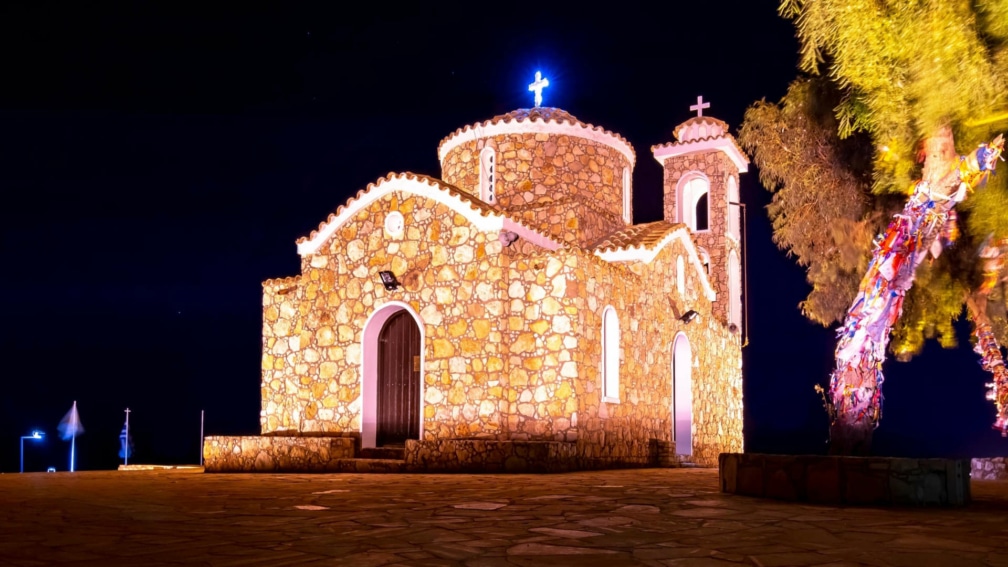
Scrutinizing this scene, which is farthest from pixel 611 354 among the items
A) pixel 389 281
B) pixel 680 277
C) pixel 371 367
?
pixel 371 367

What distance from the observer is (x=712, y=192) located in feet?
71.4

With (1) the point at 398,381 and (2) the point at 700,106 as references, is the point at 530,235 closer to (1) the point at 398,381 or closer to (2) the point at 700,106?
(1) the point at 398,381

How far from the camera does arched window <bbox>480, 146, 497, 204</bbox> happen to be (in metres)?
18.5

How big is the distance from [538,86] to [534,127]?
1.67 m

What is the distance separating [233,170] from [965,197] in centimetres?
2915

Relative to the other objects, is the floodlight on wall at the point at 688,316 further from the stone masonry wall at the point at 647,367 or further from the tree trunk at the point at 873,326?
the tree trunk at the point at 873,326

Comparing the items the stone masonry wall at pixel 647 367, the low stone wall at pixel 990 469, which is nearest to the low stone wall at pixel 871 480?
the stone masonry wall at pixel 647 367

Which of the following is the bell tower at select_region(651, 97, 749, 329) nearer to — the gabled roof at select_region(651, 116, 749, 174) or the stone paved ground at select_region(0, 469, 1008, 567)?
the gabled roof at select_region(651, 116, 749, 174)

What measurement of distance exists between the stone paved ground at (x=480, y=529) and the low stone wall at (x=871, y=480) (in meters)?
0.28

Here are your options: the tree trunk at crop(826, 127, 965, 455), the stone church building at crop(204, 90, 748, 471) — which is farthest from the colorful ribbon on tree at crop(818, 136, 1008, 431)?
the stone church building at crop(204, 90, 748, 471)

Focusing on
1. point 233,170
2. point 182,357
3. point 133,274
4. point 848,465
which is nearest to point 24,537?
point 848,465

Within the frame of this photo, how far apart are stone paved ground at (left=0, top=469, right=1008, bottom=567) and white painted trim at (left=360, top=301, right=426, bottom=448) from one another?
6.19 m

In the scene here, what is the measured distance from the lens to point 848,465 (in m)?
7.93

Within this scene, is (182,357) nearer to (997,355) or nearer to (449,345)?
Result: (449,345)
